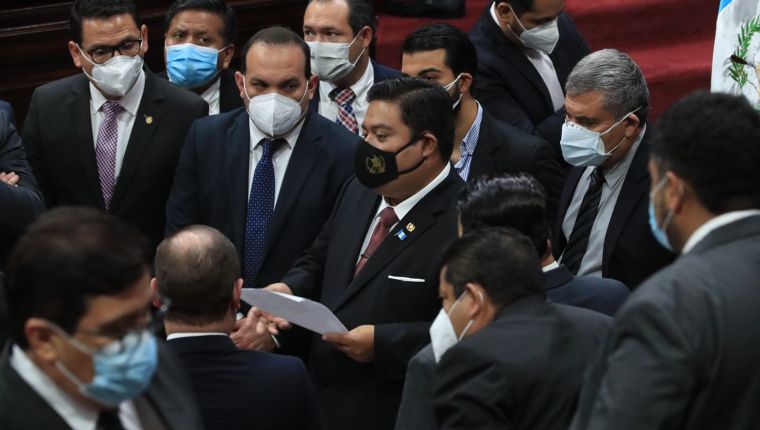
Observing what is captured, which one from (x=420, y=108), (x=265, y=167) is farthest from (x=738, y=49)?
(x=265, y=167)

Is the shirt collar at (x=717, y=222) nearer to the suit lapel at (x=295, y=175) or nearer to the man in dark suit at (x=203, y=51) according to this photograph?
the suit lapel at (x=295, y=175)

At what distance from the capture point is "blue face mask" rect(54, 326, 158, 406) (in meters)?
1.81

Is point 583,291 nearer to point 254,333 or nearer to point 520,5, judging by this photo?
point 254,333

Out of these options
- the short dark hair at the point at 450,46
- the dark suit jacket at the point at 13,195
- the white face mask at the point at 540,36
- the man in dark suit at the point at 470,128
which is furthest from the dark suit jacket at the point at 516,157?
the dark suit jacket at the point at 13,195

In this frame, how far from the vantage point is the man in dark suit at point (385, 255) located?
303 centimetres

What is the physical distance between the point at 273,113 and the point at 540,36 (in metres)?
1.31

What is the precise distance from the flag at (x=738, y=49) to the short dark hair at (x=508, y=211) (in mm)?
1422

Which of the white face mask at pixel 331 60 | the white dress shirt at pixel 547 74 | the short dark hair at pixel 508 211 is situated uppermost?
the short dark hair at pixel 508 211

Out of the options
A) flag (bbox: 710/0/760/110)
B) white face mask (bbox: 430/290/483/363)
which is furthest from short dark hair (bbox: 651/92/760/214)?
flag (bbox: 710/0/760/110)

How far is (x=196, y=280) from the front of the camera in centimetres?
251

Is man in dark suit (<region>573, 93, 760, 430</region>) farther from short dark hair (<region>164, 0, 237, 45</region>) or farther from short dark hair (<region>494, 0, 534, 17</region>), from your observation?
short dark hair (<region>164, 0, 237, 45</region>)

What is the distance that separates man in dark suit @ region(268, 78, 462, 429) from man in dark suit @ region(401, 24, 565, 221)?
0.58 m

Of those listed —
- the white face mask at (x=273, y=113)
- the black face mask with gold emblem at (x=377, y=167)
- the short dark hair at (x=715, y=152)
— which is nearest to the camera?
the short dark hair at (x=715, y=152)

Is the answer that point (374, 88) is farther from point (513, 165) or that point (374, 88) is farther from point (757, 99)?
point (757, 99)
